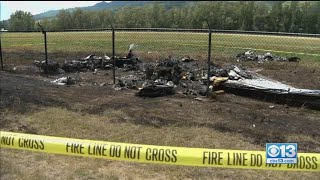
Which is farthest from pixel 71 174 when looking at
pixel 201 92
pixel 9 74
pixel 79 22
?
pixel 79 22

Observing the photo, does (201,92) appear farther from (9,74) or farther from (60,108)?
(9,74)

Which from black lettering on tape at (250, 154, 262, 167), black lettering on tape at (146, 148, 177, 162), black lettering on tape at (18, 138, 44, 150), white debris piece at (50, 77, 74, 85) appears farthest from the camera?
white debris piece at (50, 77, 74, 85)

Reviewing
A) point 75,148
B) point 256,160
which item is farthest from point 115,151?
point 256,160

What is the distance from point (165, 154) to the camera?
416 cm

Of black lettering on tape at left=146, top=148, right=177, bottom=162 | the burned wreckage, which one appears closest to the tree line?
the burned wreckage

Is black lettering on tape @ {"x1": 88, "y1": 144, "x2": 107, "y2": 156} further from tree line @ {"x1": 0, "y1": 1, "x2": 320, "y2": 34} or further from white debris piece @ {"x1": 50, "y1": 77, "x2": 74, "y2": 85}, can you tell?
tree line @ {"x1": 0, "y1": 1, "x2": 320, "y2": 34}

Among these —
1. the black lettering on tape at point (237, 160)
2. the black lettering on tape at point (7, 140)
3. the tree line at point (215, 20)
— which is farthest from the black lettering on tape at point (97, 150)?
the tree line at point (215, 20)

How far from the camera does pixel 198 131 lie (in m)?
7.82

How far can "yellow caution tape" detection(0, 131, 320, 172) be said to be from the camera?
404 centimetres

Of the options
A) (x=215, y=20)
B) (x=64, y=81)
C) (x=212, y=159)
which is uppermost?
(x=215, y=20)

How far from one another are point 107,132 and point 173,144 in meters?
1.38

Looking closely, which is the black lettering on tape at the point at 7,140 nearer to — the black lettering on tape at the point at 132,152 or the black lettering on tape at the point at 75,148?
the black lettering on tape at the point at 75,148

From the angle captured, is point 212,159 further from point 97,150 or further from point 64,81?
point 64,81

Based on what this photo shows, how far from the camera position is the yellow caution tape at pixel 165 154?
4039 millimetres
